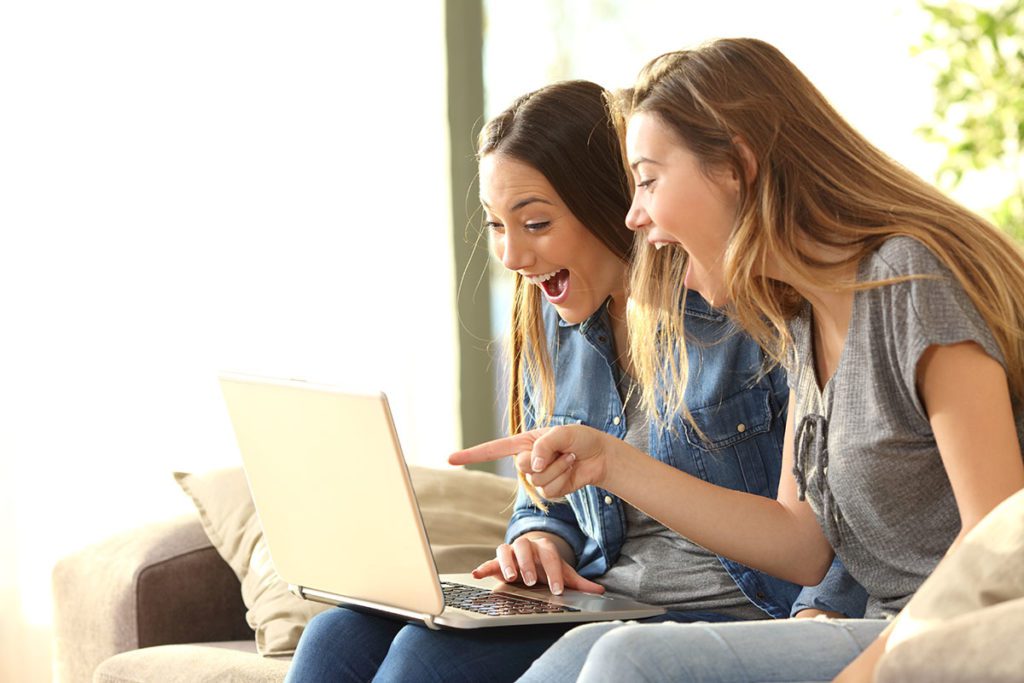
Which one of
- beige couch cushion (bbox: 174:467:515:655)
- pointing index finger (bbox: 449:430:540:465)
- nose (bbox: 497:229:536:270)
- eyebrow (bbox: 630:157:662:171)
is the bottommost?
beige couch cushion (bbox: 174:467:515:655)

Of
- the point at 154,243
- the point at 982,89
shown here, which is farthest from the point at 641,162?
the point at 982,89

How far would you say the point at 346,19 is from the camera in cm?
320

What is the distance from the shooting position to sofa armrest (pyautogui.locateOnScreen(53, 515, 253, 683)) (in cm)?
226

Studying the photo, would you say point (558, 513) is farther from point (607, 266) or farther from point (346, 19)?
point (346, 19)

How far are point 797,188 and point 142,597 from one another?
4.38 feet

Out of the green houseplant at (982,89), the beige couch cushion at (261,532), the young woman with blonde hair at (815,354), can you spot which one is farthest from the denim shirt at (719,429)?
the green houseplant at (982,89)

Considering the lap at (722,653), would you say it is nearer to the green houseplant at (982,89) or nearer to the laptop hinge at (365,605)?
the laptop hinge at (365,605)

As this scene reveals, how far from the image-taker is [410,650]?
156 cm

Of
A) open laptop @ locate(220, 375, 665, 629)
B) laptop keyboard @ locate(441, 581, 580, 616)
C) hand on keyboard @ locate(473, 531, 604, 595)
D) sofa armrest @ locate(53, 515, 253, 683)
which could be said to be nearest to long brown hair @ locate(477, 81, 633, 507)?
hand on keyboard @ locate(473, 531, 604, 595)

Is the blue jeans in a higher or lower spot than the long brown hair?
lower

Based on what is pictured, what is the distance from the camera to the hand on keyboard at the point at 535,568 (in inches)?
67.6

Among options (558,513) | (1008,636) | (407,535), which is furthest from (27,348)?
(1008,636)

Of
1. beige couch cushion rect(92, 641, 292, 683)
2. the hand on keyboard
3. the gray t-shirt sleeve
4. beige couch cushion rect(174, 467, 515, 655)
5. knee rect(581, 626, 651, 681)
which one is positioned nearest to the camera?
knee rect(581, 626, 651, 681)

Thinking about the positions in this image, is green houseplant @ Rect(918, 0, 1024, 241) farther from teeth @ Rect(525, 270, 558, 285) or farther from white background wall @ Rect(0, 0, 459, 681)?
teeth @ Rect(525, 270, 558, 285)
